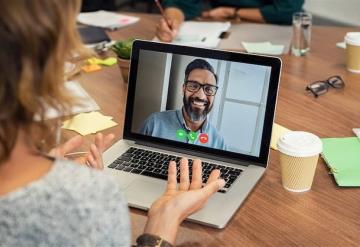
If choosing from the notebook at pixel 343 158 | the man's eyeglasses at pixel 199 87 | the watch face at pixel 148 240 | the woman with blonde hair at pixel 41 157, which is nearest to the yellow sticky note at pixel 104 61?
the man's eyeglasses at pixel 199 87

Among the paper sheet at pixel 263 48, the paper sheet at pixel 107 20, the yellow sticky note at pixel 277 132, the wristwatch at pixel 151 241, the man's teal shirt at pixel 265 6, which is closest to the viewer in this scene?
the wristwatch at pixel 151 241

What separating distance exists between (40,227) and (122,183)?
510 mm

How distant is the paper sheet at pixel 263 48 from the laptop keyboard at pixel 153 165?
31.5 inches

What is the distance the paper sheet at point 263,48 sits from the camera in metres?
2.01

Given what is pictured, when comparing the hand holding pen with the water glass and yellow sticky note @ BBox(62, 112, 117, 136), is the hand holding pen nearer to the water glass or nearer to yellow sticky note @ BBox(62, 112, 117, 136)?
the water glass

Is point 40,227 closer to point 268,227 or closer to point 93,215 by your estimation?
point 93,215

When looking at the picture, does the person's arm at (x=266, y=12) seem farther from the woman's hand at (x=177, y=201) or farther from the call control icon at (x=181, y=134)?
the woman's hand at (x=177, y=201)

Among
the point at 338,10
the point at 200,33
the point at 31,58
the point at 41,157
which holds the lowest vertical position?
the point at 338,10

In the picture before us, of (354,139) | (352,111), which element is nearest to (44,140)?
(354,139)

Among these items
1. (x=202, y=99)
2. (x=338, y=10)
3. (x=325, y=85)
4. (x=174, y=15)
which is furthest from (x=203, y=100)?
(x=338, y=10)

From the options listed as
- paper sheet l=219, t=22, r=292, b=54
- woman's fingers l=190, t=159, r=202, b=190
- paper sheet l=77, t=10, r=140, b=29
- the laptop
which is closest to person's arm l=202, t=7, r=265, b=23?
paper sheet l=219, t=22, r=292, b=54

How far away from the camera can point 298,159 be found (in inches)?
47.8

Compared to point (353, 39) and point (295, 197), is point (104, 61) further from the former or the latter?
point (295, 197)

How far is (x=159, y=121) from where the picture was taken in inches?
53.8
